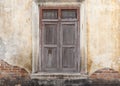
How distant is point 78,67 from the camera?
391 inches

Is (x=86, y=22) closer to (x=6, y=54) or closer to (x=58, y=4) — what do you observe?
(x=58, y=4)

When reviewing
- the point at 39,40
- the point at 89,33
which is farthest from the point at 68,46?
the point at 39,40

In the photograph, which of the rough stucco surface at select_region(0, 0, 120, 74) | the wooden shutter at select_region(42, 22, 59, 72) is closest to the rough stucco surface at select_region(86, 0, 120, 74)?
the rough stucco surface at select_region(0, 0, 120, 74)

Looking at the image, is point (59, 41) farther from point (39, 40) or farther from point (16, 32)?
point (16, 32)

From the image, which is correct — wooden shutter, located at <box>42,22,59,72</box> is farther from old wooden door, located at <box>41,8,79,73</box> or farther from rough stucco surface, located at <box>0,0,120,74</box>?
rough stucco surface, located at <box>0,0,120,74</box>

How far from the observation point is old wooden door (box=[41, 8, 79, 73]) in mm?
9961

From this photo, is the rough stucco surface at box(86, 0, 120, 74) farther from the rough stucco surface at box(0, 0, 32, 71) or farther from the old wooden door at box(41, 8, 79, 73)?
the rough stucco surface at box(0, 0, 32, 71)

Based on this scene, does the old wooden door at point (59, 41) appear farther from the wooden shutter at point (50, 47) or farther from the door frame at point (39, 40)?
the door frame at point (39, 40)

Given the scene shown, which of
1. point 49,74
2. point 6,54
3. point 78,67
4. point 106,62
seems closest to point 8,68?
point 6,54

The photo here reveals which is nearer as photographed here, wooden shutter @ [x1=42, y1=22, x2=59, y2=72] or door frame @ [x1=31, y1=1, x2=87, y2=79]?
door frame @ [x1=31, y1=1, x2=87, y2=79]

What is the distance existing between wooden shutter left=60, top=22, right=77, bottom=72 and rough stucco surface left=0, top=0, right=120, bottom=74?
1.11 feet

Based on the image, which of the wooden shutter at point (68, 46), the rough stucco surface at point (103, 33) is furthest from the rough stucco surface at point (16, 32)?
the rough stucco surface at point (103, 33)

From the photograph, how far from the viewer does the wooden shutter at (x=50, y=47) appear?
9.98 m

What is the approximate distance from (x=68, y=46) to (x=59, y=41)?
24 centimetres
